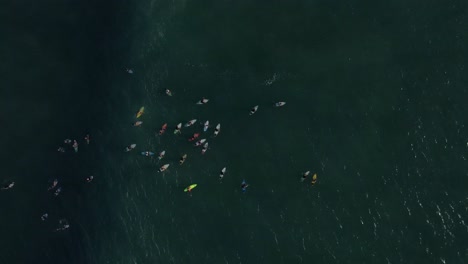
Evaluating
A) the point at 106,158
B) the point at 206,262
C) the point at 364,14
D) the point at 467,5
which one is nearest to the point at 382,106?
the point at 364,14

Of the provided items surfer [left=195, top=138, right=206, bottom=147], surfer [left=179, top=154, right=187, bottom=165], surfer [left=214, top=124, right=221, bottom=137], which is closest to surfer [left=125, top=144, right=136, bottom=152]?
surfer [left=179, top=154, right=187, bottom=165]

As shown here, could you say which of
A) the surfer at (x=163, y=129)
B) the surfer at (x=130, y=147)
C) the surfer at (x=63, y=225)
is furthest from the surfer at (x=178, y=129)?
the surfer at (x=63, y=225)

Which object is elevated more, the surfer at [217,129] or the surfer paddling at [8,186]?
the surfer paddling at [8,186]

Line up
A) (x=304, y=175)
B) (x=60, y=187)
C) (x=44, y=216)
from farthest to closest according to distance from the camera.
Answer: (x=60, y=187) < (x=44, y=216) < (x=304, y=175)

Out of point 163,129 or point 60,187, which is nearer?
point 60,187

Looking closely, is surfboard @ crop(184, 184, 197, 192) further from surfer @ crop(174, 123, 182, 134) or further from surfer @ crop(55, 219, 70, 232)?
surfer @ crop(55, 219, 70, 232)

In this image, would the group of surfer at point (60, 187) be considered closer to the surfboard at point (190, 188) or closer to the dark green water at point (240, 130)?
the dark green water at point (240, 130)

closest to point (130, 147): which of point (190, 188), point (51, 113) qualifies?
point (190, 188)

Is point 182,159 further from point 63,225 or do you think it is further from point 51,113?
point 51,113

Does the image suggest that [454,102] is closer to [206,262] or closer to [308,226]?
[308,226]
